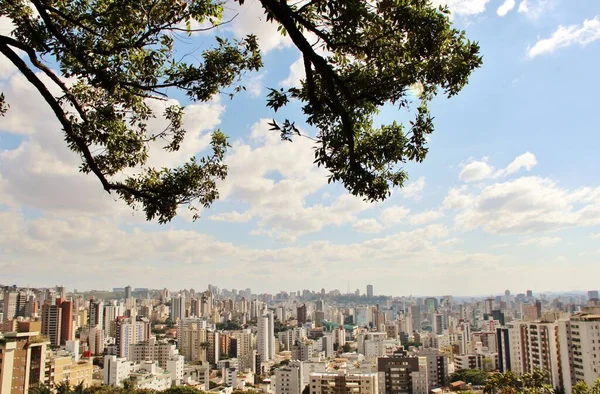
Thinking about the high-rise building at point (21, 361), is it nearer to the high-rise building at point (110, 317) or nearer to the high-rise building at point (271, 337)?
the high-rise building at point (271, 337)

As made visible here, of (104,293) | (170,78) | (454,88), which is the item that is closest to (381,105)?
(454,88)

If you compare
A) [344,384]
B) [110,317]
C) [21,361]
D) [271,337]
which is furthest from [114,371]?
[110,317]

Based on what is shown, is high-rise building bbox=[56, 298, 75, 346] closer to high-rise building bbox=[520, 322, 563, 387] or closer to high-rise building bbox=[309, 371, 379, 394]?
high-rise building bbox=[309, 371, 379, 394]

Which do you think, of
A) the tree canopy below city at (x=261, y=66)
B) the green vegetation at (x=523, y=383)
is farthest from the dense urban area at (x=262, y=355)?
the tree canopy below city at (x=261, y=66)

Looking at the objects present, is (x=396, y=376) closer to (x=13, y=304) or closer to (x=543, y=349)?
(x=543, y=349)

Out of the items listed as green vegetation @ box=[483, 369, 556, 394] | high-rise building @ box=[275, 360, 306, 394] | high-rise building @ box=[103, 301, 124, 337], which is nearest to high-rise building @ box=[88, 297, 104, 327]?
high-rise building @ box=[103, 301, 124, 337]
